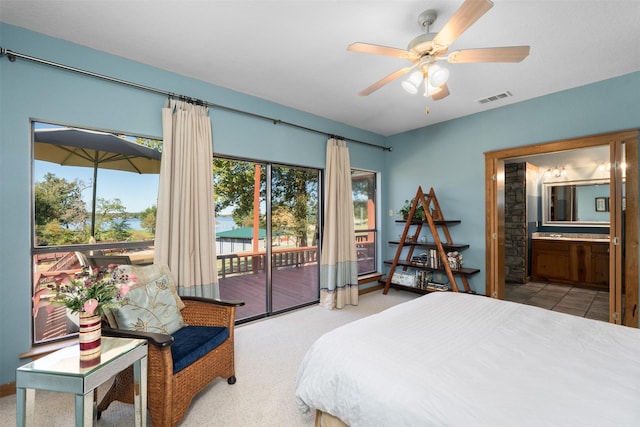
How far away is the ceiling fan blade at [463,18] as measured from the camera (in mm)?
1424

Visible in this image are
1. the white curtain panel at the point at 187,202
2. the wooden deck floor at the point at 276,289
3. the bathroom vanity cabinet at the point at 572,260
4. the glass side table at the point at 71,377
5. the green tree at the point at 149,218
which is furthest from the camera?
the bathroom vanity cabinet at the point at 572,260

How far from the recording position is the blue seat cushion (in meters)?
1.77

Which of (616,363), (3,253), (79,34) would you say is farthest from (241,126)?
(616,363)

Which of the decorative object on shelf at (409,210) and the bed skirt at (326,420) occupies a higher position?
the decorative object on shelf at (409,210)

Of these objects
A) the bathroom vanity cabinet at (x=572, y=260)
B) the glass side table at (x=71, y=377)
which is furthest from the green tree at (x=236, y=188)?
the bathroom vanity cabinet at (x=572, y=260)

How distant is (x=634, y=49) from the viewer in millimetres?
2434

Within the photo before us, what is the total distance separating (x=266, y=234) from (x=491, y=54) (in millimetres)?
2882

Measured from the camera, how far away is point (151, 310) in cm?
199

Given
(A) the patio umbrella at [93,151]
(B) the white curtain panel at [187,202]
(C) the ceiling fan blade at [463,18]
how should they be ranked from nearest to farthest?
(C) the ceiling fan blade at [463,18]
(A) the patio umbrella at [93,151]
(B) the white curtain panel at [187,202]

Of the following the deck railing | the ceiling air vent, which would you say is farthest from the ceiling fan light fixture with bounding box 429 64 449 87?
the deck railing

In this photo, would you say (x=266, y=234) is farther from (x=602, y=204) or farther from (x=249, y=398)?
(x=602, y=204)

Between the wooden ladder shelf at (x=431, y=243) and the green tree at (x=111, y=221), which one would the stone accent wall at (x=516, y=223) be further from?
the green tree at (x=111, y=221)

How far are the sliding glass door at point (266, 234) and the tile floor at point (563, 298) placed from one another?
10.8ft

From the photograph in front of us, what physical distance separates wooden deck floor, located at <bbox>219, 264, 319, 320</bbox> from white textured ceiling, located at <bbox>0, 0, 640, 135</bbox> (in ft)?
8.16
